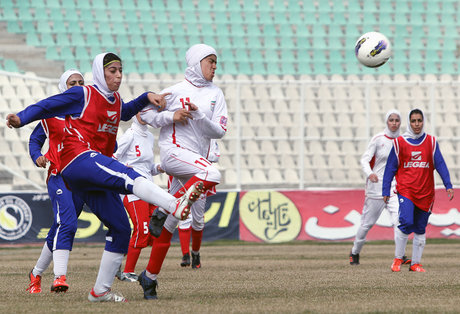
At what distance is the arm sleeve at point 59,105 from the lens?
269 inches

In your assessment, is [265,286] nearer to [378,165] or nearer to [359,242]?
[359,242]

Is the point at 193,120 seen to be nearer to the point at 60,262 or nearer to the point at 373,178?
the point at 60,262

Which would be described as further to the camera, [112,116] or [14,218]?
[14,218]

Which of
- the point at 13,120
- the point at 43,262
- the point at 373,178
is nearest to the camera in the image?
the point at 13,120

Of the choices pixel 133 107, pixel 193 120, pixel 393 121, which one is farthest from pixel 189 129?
pixel 393 121

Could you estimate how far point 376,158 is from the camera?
545 inches

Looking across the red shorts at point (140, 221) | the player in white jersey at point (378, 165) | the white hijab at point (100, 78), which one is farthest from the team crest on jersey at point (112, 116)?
the player in white jersey at point (378, 165)

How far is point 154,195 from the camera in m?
6.48

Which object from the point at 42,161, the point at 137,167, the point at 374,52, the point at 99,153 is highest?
the point at 374,52

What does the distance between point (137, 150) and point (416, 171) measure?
390 cm

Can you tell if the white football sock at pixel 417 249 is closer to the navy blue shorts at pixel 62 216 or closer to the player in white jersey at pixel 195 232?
the player in white jersey at pixel 195 232

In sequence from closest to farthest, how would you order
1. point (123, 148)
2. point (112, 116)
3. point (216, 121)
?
point (112, 116) < point (216, 121) < point (123, 148)

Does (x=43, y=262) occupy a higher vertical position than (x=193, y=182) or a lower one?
lower

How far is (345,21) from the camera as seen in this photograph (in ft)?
93.1
